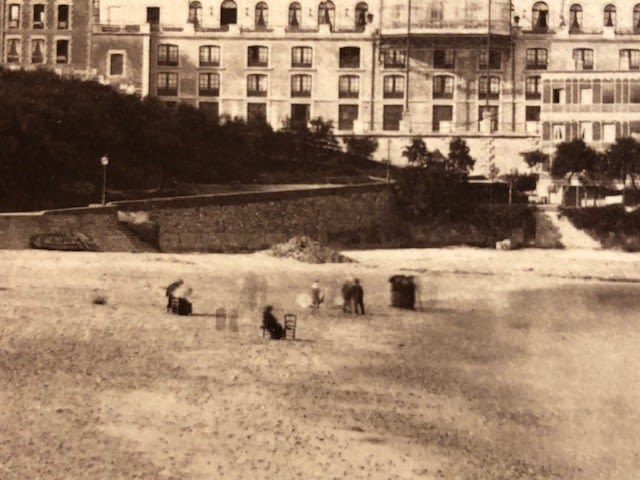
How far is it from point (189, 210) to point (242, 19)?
31713 mm

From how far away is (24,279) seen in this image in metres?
26.8

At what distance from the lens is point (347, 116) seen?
66000 millimetres

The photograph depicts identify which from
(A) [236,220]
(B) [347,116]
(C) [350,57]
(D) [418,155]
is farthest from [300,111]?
(A) [236,220]

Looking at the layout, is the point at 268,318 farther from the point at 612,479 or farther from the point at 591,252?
the point at 591,252

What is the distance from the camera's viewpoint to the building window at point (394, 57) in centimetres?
6562

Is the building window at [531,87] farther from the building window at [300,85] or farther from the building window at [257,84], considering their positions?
the building window at [257,84]

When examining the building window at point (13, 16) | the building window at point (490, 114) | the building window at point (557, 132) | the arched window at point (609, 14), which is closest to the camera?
the building window at point (557, 132)

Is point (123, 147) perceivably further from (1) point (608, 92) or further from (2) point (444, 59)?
(1) point (608, 92)

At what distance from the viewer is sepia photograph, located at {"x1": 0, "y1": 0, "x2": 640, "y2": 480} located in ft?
49.4

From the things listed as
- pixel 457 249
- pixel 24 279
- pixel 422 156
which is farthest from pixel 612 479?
pixel 422 156

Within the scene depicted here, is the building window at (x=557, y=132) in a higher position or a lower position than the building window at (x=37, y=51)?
lower

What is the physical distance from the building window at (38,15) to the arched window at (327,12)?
57.3 ft

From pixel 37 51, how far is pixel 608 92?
113 ft

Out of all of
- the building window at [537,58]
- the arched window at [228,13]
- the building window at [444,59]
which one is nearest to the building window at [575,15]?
the building window at [537,58]
